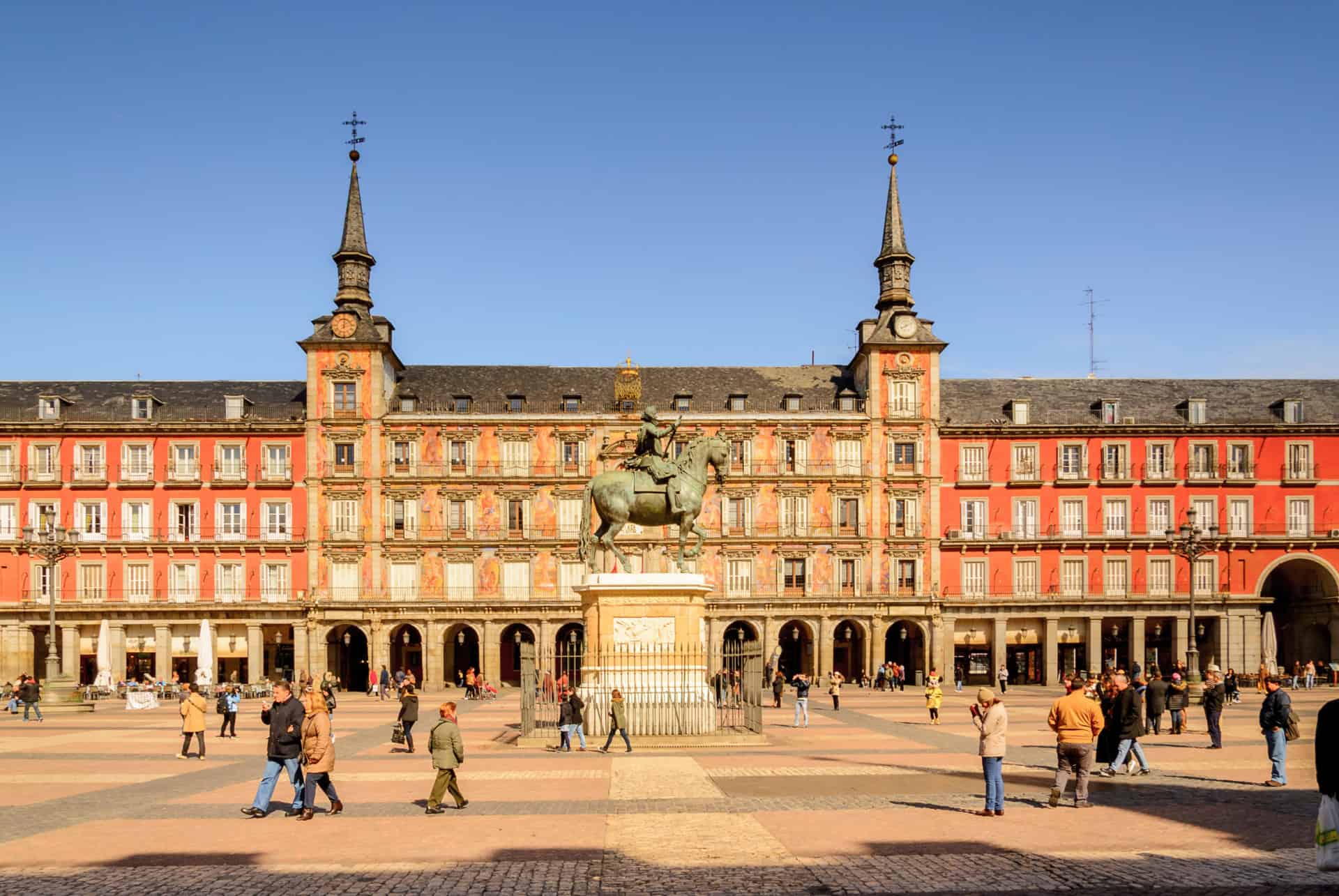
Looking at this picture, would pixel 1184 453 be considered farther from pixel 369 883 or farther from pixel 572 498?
pixel 369 883

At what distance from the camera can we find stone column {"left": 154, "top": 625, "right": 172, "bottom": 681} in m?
66.0

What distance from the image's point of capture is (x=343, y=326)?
67.8 m

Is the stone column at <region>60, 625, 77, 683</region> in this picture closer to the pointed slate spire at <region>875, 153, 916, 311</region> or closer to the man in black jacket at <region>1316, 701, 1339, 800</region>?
the pointed slate spire at <region>875, 153, 916, 311</region>

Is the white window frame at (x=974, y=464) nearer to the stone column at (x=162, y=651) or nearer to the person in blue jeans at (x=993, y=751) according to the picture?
the stone column at (x=162, y=651)

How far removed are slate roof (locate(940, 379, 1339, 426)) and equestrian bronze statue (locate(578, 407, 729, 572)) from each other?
42.5 metres

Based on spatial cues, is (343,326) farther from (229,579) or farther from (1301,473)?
(1301,473)

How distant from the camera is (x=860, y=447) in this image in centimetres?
6850

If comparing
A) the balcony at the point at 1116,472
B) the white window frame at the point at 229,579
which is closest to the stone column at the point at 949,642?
the balcony at the point at 1116,472

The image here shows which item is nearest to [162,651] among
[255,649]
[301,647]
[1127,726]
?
[255,649]

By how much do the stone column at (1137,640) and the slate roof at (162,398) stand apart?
47112mm

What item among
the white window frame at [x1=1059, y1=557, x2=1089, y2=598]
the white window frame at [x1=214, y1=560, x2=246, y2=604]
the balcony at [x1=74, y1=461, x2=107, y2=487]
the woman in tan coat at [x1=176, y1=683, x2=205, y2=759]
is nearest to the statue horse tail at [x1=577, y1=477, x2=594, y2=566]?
the woman in tan coat at [x1=176, y1=683, x2=205, y2=759]

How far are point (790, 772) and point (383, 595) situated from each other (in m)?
48.5

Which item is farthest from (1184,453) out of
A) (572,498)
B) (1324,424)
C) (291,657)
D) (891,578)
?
(291,657)

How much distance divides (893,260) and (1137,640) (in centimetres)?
2524
